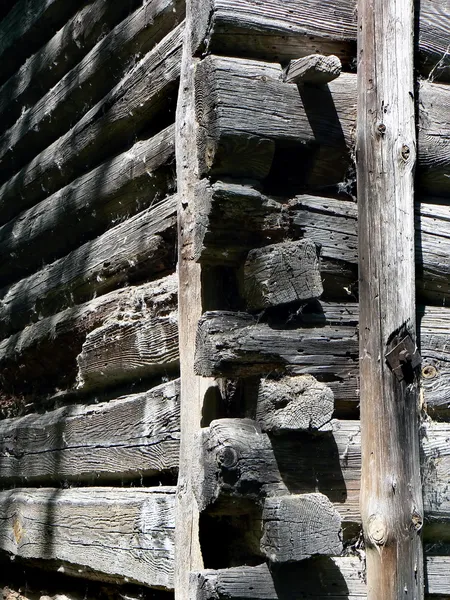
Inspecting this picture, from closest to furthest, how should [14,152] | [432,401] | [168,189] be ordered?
[432,401] → [168,189] → [14,152]

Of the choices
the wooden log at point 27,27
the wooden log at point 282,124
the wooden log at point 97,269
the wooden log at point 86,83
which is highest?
the wooden log at point 27,27

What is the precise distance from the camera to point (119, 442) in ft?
11.9

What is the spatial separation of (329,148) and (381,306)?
0.57m

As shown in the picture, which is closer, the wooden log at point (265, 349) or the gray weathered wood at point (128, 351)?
the wooden log at point (265, 349)

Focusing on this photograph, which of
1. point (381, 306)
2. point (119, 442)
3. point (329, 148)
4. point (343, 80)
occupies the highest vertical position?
point (343, 80)

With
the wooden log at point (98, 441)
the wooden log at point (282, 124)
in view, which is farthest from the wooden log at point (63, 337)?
the wooden log at point (282, 124)

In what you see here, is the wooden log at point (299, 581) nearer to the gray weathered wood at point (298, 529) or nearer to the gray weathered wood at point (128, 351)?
the gray weathered wood at point (298, 529)

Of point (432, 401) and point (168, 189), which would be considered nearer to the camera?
point (432, 401)

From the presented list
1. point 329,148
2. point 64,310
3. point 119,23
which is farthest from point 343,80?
point 64,310

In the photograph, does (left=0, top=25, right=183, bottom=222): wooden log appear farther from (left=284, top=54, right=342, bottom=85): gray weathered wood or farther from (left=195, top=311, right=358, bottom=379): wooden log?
(left=195, top=311, right=358, bottom=379): wooden log

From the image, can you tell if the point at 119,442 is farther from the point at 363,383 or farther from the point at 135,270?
the point at 363,383

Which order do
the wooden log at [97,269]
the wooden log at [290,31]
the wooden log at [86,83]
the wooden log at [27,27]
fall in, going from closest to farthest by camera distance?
the wooden log at [290,31], the wooden log at [97,269], the wooden log at [86,83], the wooden log at [27,27]

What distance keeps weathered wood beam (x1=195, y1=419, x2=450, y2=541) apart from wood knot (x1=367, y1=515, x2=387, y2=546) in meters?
0.13

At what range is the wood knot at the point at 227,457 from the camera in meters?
2.79
